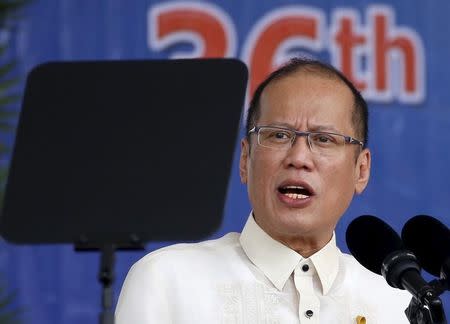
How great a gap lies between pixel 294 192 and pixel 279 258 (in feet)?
0.61

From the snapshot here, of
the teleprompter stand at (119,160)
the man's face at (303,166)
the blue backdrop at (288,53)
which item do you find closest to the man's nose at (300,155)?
the man's face at (303,166)

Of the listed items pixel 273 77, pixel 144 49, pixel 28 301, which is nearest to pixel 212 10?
pixel 144 49

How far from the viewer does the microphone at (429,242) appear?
2.18 metres

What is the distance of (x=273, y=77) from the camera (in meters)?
2.83

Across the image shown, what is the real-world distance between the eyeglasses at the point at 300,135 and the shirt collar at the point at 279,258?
21 cm

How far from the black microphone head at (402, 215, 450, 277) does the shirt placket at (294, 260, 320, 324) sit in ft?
1.57

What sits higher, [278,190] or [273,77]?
[273,77]

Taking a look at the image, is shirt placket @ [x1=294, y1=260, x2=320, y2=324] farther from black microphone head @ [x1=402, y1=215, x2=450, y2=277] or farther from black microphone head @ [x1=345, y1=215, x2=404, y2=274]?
black microphone head @ [x1=402, y1=215, x2=450, y2=277]

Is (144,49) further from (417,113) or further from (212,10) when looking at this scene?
(417,113)

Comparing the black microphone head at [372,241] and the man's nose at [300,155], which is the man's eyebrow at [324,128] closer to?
the man's nose at [300,155]

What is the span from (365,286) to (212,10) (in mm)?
2574

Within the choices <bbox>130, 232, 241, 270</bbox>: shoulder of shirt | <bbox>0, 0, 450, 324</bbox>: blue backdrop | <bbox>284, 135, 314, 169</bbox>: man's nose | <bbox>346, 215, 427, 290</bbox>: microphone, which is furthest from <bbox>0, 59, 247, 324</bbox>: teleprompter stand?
<bbox>0, 0, 450, 324</bbox>: blue backdrop

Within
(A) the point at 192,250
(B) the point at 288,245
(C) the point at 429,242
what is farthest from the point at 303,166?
(C) the point at 429,242

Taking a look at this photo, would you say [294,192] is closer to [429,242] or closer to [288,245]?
[288,245]
